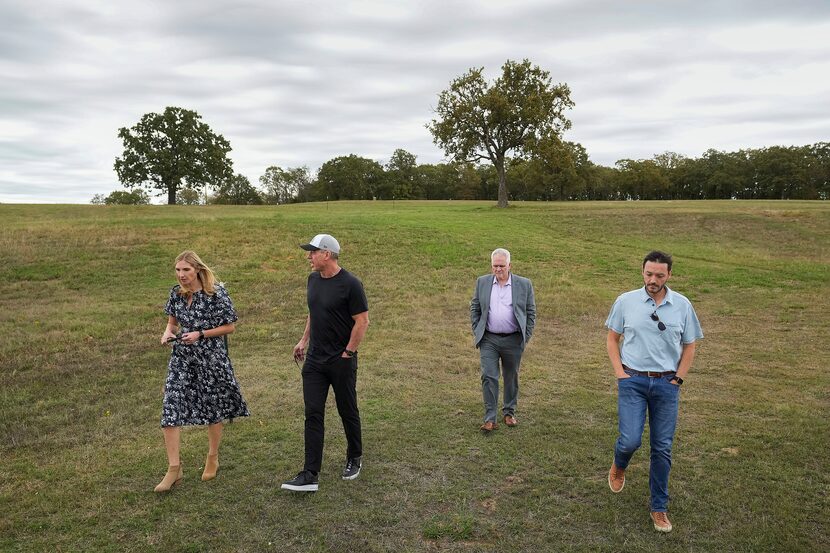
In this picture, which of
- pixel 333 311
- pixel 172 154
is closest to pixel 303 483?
pixel 333 311

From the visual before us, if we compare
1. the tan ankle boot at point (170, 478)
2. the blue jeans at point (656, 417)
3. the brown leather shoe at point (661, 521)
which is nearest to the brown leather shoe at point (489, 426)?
the blue jeans at point (656, 417)

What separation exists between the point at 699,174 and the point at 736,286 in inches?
3371

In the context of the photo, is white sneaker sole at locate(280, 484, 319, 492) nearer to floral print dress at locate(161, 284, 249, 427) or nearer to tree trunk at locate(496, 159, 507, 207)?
floral print dress at locate(161, 284, 249, 427)

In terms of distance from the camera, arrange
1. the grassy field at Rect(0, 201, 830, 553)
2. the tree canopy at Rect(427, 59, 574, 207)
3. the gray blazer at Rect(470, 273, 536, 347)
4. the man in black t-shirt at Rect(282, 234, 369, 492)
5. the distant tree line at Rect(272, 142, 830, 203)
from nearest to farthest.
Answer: the grassy field at Rect(0, 201, 830, 553) < the man in black t-shirt at Rect(282, 234, 369, 492) < the gray blazer at Rect(470, 273, 536, 347) < the tree canopy at Rect(427, 59, 574, 207) < the distant tree line at Rect(272, 142, 830, 203)

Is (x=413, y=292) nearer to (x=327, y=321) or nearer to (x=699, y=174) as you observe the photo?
(x=327, y=321)

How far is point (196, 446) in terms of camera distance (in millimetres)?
6605

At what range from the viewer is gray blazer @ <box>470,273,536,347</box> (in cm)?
700

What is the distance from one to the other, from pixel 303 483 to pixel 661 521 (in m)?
3.13

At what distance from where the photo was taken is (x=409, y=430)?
715 centimetres

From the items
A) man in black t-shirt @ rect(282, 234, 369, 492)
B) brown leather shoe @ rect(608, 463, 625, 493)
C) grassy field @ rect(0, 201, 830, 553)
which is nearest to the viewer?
grassy field @ rect(0, 201, 830, 553)

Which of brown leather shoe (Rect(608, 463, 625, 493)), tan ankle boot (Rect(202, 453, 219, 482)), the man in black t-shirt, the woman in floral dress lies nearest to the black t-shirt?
the man in black t-shirt

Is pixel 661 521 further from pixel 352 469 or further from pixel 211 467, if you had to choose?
pixel 211 467

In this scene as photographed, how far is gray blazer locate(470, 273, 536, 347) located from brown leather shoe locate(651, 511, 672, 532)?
259 cm

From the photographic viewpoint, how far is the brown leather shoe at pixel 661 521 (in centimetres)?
469
